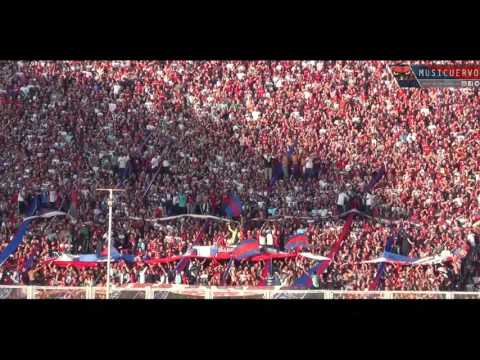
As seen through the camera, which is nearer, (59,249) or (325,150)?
(59,249)

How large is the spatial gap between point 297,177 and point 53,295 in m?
9.18

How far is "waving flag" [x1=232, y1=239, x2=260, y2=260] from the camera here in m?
33.3

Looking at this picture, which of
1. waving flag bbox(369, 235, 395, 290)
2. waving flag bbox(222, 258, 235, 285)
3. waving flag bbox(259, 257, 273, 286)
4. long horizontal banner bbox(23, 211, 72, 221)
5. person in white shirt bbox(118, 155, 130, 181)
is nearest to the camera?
waving flag bbox(259, 257, 273, 286)

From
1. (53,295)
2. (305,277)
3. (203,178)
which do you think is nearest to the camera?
(53,295)

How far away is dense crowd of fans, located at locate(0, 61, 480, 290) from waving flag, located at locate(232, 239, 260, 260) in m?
0.29

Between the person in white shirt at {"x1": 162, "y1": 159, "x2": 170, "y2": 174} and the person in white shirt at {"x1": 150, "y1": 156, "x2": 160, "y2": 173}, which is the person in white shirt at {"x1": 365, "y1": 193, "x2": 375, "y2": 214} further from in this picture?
the person in white shirt at {"x1": 150, "y1": 156, "x2": 160, "y2": 173}

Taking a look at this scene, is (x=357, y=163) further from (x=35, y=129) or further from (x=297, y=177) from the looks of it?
(x=35, y=129)

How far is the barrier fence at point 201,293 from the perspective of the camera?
3046cm

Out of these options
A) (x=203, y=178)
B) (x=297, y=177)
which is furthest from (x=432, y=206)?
(x=203, y=178)

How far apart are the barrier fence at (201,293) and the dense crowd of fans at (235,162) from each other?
925mm

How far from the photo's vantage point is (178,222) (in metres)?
34.2

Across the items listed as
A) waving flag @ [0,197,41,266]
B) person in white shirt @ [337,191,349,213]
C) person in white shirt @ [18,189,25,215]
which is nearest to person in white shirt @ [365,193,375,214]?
person in white shirt @ [337,191,349,213]

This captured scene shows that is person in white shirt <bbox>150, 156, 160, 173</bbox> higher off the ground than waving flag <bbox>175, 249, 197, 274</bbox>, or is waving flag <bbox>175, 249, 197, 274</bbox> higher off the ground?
person in white shirt <bbox>150, 156, 160, 173</bbox>

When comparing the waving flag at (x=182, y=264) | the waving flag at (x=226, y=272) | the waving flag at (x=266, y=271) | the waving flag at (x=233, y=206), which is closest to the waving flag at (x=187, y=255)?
the waving flag at (x=182, y=264)
